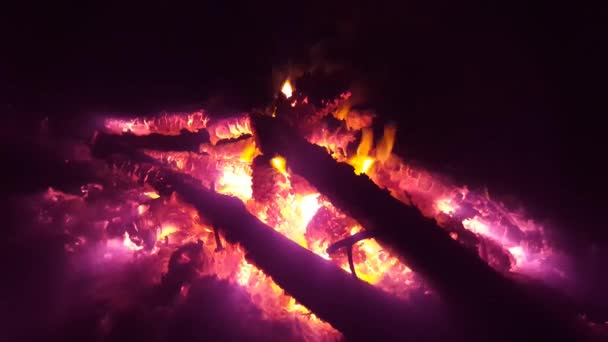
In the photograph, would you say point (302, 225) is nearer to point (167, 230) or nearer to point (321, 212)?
point (321, 212)

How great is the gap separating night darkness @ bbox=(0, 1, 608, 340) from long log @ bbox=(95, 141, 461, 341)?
4.39ft

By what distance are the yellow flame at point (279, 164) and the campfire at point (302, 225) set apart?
0.01 metres

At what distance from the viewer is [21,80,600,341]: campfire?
2223mm

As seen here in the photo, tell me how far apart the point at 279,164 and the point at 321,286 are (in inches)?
44.2

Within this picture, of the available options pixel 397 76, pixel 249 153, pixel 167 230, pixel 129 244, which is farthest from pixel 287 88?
pixel 129 244

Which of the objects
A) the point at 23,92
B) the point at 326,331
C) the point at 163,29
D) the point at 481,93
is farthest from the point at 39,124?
the point at 481,93

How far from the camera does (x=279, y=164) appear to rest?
3.09 meters

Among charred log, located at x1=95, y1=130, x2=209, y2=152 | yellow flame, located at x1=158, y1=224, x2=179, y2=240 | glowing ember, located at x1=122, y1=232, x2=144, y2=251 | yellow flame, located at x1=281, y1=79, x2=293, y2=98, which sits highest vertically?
yellow flame, located at x1=281, y1=79, x2=293, y2=98

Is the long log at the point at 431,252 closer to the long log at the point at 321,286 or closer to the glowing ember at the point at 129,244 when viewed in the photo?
the long log at the point at 321,286

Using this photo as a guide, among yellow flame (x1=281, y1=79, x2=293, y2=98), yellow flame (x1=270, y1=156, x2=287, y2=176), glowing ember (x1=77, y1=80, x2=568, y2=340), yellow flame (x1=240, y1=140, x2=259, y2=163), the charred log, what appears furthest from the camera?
yellow flame (x1=281, y1=79, x2=293, y2=98)

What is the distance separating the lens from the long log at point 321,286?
2064mm

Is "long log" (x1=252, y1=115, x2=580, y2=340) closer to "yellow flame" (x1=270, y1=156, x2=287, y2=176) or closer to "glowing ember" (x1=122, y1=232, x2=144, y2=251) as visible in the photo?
"yellow flame" (x1=270, y1=156, x2=287, y2=176)

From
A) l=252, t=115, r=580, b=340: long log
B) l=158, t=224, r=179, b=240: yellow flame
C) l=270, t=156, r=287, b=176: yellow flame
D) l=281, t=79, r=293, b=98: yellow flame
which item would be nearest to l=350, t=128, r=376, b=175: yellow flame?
l=252, t=115, r=580, b=340: long log

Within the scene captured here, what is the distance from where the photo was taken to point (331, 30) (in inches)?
187
